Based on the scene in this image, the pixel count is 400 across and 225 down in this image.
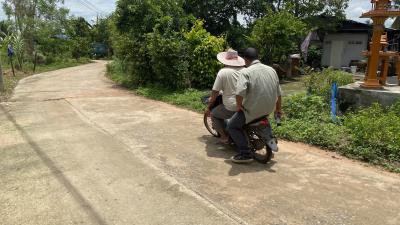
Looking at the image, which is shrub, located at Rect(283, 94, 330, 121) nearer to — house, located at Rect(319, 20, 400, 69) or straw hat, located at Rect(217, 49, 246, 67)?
straw hat, located at Rect(217, 49, 246, 67)

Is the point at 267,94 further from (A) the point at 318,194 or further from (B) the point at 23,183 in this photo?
(B) the point at 23,183

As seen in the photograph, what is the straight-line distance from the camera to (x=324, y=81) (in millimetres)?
9055

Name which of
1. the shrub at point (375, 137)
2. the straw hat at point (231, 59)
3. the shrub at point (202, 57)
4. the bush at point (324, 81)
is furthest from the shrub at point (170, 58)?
the shrub at point (375, 137)

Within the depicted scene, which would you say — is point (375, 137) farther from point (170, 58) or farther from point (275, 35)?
point (275, 35)

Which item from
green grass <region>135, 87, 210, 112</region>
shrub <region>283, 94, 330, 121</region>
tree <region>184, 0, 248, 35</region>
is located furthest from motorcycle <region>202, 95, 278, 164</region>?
tree <region>184, 0, 248, 35</region>

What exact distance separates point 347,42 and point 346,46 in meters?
0.23

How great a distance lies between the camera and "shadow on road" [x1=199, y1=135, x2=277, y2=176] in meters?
5.12

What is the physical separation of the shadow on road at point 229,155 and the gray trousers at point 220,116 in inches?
12.5

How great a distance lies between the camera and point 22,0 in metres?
27.9

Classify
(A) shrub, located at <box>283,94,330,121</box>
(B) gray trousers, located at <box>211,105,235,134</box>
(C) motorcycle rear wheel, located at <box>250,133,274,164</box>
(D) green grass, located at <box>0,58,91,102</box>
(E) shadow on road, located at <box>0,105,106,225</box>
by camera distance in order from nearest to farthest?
(E) shadow on road, located at <box>0,105,106,225</box>, (C) motorcycle rear wheel, located at <box>250,133,274,164</box>, (B) gray trousers, located at <box>211,105,235,134</box>, (A) shrub, located at <box>283,94,330,121</box>, (D) green grass, located at <box>0,58,91,102</box>

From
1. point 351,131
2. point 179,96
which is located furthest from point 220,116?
point 179,96

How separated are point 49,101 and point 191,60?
4.49 metres

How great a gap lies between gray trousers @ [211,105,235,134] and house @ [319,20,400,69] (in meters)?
17.9

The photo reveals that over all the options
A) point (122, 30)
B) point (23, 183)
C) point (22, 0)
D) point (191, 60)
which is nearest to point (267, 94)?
point (23, 183)
